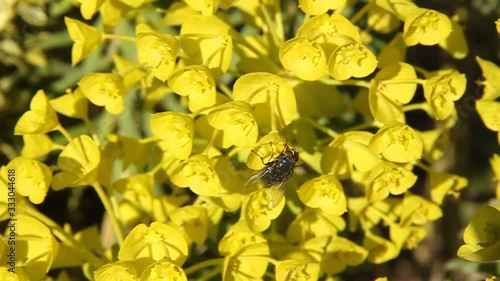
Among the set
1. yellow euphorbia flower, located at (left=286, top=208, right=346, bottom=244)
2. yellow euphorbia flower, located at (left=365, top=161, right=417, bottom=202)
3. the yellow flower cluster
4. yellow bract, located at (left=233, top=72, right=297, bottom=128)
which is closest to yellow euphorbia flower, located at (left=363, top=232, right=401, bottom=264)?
the yellow flower cluster

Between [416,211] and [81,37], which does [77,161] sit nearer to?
[81,37]

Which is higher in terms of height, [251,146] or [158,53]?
[158,53]

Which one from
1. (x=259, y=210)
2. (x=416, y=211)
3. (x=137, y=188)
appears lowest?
(x=416, y=211)

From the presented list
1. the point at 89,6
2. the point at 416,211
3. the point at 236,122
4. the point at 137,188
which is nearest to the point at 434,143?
the point at 416,211

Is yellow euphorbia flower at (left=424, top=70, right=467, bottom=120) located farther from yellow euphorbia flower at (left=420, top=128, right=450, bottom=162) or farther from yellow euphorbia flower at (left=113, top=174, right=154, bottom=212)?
yellow euphorbia flower at (left=113, top=174, right=154, bottom=212)

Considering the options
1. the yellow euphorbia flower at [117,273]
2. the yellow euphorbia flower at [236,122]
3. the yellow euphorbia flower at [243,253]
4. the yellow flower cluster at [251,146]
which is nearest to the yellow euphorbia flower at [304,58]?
the yellow flower cluster at [251,146]

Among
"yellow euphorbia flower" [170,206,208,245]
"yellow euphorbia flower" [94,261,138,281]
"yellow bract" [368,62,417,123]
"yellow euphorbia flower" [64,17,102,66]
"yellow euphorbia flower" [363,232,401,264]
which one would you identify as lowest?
"yellow euphorbia flower" [363,232,401,264]
